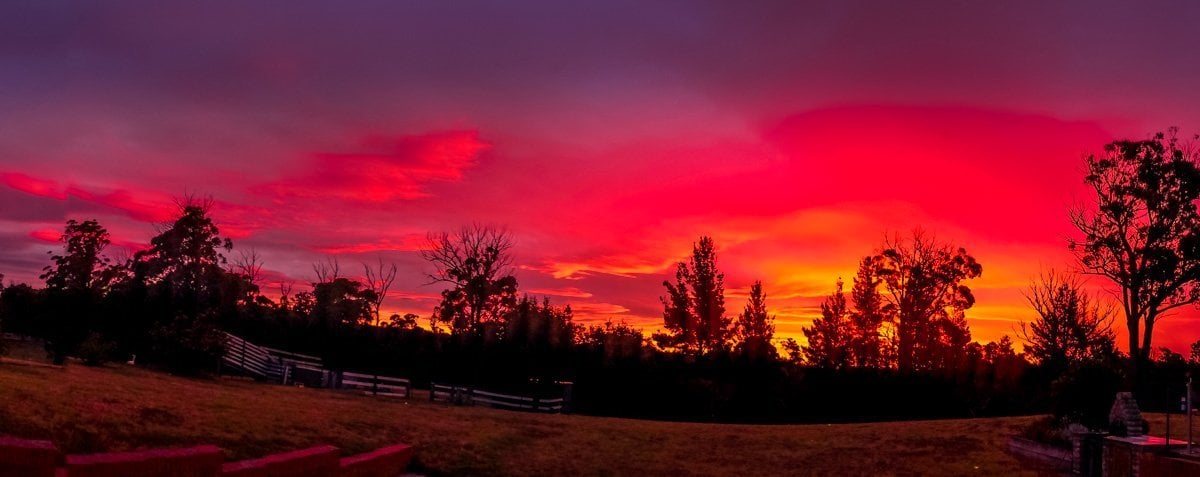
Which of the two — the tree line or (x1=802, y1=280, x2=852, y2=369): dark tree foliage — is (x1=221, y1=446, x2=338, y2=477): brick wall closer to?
the tree line

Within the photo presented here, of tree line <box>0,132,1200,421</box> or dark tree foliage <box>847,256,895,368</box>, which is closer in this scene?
tree line <box>0,132,1200,421</box>

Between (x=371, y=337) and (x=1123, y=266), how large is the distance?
143ft

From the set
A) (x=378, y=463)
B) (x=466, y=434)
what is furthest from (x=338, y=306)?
(x=378, y=463)

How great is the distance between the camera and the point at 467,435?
21.7 meters

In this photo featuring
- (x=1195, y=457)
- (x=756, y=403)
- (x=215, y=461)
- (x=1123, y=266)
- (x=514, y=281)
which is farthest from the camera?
(x=514, y=281)

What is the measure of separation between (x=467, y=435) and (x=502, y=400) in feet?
48.0

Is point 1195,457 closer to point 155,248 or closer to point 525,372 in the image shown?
point 525,372

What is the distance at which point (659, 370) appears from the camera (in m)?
42.7

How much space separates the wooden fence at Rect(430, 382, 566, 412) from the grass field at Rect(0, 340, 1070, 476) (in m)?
5.93

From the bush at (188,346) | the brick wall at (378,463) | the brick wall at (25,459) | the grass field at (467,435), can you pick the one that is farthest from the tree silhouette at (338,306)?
the brick wall at (25,459)

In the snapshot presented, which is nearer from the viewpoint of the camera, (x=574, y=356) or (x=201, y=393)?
(x=201, y=393)

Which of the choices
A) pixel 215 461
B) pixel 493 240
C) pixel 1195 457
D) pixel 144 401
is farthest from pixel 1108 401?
pixel 493 240

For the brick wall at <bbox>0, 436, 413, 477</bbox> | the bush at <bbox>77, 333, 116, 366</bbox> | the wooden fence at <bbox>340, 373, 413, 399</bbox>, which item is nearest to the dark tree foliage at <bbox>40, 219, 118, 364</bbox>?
the bush at <bbox>77, 333, 116, 366</bbox>

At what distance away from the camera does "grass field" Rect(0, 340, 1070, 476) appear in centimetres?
1437
